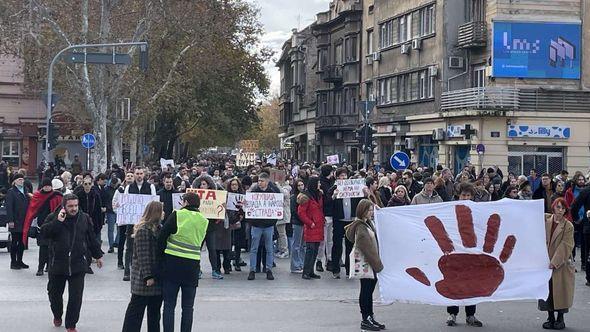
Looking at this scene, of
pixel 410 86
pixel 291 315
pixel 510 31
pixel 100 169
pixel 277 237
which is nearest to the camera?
pixel 291 315

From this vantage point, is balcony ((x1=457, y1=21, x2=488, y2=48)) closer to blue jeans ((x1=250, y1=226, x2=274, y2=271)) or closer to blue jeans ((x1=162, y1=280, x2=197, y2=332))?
blue jeans ((x1=250, y1=226, x2=274, y2=271))

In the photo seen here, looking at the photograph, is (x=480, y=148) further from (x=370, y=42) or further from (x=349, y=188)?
(x=349, y=188)

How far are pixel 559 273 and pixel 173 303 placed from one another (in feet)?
16.0

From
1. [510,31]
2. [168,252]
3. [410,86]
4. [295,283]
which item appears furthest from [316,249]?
[410,86]

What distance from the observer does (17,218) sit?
56.2 feet

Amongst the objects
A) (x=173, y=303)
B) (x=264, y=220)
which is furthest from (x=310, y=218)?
(x=173, y=303)

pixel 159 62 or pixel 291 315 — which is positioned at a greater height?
pixel 159 62

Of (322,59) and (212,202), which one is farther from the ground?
(322,59)

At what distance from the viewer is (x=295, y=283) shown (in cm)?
1564

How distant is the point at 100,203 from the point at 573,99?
25.5 meters

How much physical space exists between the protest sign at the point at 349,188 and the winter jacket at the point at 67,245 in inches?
235

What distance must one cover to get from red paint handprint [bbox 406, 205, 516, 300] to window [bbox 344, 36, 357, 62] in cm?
4633

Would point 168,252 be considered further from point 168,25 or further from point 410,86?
point 410,86

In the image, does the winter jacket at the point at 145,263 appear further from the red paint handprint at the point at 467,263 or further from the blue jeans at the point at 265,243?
the blue jeans at the point at 265,243
